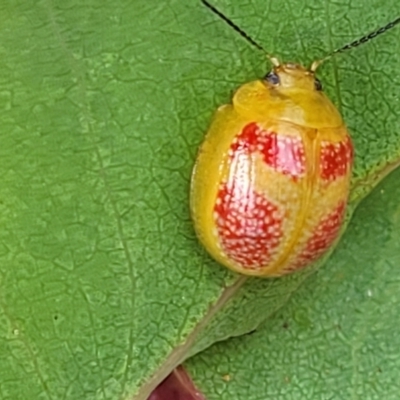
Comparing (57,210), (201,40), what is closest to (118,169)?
(57,210)

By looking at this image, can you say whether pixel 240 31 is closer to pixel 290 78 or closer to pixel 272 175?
pixel 290 78

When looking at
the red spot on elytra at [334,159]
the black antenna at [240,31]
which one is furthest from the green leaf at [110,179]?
the red spot on elytra at [334,159]

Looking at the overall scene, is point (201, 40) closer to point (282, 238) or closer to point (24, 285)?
point (282, 238)

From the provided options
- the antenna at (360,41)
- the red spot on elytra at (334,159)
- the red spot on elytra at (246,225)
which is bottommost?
the red spot on elytra at (246,225)

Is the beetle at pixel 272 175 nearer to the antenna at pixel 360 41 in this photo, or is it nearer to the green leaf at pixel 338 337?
the antenna at pixel 360 41

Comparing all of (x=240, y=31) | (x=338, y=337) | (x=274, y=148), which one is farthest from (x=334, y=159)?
(x=338, y=337)

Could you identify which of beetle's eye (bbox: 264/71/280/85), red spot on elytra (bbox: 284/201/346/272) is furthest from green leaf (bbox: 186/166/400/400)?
beetle's eye (bbox: 264/71/280/85)
